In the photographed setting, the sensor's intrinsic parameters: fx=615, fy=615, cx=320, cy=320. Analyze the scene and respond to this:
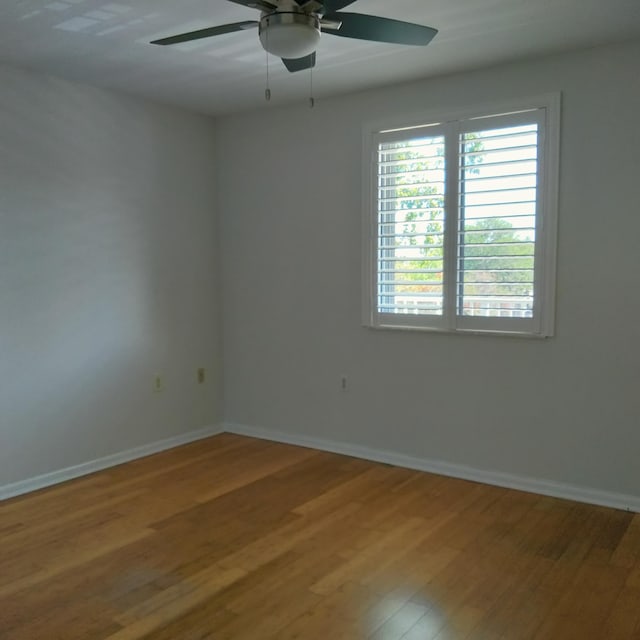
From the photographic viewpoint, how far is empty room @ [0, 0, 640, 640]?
99.7 inches

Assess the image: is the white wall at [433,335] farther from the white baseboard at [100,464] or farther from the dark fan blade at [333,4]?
the dark fan blade at [333,4]

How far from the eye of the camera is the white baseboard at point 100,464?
3600 mm

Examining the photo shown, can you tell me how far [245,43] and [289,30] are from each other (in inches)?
47.8

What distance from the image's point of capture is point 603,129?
10.7 feet

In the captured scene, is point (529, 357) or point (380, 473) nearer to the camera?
point (529, 357)

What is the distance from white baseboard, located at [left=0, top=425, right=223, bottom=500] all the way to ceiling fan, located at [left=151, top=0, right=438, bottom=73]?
2.67m

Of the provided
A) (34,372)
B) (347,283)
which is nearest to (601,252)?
(347,283)

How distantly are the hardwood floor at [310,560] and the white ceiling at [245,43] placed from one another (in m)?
2.46

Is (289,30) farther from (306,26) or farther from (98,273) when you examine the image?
(98,273)

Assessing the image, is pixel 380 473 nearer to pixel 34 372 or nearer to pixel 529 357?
pixel 529 357

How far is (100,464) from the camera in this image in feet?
13.3

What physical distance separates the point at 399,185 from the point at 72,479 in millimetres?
2778

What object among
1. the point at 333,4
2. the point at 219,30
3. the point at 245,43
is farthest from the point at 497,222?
the point at 219,30

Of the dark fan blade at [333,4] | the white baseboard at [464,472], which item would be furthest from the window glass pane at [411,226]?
the dark fan blade at [333,4]
